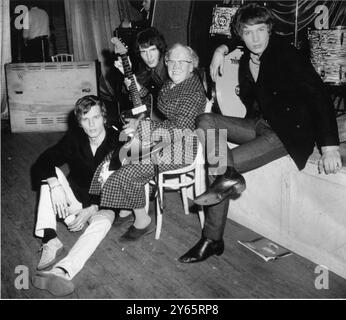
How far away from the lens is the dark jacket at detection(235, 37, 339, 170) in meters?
1.90

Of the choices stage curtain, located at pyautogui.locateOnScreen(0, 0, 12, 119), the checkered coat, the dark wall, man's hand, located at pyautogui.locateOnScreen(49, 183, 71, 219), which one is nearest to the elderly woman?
the checkered coat

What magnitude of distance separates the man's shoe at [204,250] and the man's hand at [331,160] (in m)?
0.73

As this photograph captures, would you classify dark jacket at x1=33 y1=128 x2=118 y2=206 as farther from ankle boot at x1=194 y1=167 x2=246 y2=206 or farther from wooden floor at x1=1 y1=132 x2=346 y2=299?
ankle boot at x1=194 y1=167 x2=246 y2=206

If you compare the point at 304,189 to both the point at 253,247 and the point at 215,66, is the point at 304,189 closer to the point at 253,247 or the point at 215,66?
the point at 253,247

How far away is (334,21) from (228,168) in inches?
123

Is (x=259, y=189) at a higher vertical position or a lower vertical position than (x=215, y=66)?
lower

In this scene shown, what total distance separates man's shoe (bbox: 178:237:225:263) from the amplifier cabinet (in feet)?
11.7

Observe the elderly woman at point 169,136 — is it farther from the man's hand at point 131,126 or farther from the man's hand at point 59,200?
the man's hand at point 59,200

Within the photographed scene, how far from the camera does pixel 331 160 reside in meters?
1.86

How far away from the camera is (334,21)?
13.6ft

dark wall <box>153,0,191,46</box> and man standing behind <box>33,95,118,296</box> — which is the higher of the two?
dark wall <box>153,0,191,46</box>

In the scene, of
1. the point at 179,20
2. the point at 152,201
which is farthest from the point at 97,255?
the point at 179,20

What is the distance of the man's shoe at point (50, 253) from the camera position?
2.20 m

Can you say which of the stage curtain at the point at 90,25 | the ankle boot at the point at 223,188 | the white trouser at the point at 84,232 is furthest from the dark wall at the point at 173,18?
the ankle boot at the point at 223,188
